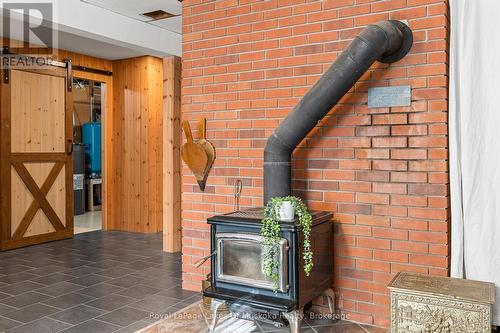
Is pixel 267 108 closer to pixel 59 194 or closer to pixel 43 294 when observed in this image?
pixel 43 294

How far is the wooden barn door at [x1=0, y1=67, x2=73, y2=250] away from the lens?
527 centimetres

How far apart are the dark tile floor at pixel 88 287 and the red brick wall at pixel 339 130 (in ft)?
1.49

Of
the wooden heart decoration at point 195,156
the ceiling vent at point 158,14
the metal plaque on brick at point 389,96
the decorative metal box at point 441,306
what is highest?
the ceiling vent at point 158,14

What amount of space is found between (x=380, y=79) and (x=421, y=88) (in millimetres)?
252

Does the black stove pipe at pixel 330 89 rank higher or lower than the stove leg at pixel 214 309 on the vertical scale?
higher

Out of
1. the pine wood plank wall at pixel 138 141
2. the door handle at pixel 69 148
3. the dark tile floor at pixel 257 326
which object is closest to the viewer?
the dark tile floor at pixel 257 326

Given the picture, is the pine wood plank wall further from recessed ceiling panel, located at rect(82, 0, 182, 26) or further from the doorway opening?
recessed ceiling panel, located at rect(82, 0, 182, 26)

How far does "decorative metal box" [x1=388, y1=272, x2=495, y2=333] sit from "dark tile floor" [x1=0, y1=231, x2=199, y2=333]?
157cm

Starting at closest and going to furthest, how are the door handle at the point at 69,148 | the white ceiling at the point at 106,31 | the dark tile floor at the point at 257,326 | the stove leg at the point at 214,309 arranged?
the stove leg at the point at 214,309 < the dark tile floor at the point at 257,326 < the white ceiling at the point at 106,31 < the door handle at the point at 69,148

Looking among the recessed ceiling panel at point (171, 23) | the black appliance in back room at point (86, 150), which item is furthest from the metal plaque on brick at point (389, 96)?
the black appliance in back room at point (86, 150)

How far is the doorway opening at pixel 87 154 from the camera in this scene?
8102 mm

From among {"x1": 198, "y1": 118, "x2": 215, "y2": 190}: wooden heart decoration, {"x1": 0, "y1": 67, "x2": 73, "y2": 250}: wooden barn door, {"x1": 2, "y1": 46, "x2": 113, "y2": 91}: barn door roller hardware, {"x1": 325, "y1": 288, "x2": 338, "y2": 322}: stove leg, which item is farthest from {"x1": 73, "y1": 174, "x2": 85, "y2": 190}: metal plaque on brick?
{"x1": 325, "y1": 288, "x2": 338, "y2": 322}: stove leg

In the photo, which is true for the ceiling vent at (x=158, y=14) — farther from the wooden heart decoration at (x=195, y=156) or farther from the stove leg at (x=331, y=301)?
the stove leg at (x=331, y=301)

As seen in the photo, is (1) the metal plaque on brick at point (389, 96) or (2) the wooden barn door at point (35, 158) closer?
(1) the metal plaque on brick at point (389, 96)
